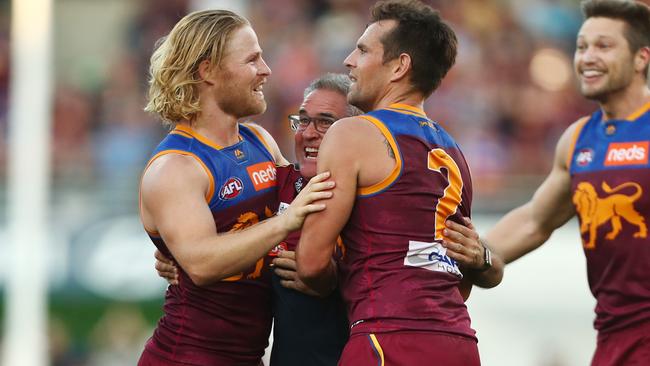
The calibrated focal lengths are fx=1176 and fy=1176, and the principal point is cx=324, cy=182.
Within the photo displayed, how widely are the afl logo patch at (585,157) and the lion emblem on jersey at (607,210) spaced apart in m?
0.13

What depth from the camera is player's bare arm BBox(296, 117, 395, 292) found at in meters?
5.42

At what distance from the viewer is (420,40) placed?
5719 millimetres

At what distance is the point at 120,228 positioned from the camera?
43.4 ft

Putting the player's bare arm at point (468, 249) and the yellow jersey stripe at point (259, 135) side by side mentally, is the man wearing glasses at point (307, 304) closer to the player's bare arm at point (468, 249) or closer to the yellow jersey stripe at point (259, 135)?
the yellow jersey stripe at point (259, 135)

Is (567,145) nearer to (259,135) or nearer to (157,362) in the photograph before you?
(259,135)

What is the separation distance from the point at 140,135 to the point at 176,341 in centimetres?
879

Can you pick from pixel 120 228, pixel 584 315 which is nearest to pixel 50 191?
pixel 120 228

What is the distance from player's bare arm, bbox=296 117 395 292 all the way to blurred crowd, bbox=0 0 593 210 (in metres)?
7.66

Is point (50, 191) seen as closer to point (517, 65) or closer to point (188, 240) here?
point (517, 65)

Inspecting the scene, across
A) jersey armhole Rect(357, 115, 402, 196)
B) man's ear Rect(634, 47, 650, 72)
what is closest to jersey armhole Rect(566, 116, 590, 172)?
man's ear Rect(634, 47, 650, 72)

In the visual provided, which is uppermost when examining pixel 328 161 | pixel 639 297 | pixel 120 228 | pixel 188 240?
pixel 328 161

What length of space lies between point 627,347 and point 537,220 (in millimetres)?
1230

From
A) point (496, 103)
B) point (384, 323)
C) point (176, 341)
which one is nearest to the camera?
point (384, 323)

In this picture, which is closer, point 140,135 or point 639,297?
point 639,297
